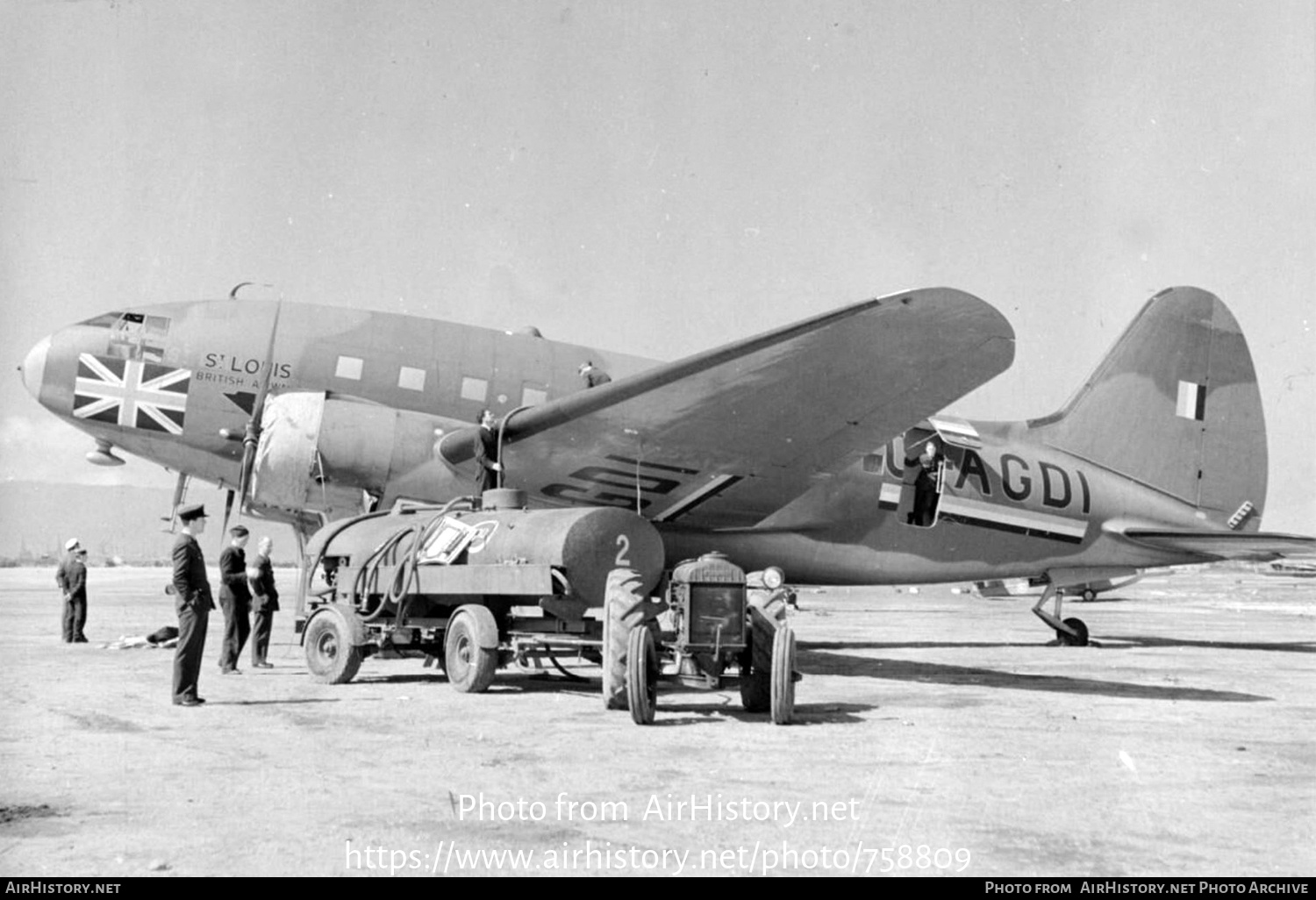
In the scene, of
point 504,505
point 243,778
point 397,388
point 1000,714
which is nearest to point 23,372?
point 397,388

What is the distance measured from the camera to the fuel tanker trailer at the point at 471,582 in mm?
10062

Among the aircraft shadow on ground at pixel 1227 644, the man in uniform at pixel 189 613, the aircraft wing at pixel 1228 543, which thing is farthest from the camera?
the aircraft shadow on ground at pixel 1227 644

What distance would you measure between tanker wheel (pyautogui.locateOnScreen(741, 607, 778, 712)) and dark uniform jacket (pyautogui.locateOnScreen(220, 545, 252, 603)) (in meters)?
5.94

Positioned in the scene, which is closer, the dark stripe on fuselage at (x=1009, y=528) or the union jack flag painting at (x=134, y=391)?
the union jack flag painting at (x=134, y=391)

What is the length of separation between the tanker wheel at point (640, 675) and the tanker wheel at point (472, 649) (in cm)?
221

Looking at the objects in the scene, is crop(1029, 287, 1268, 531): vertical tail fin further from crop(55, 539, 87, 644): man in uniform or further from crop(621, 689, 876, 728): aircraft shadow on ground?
crop(55, 539, 87, 644): man in uniform

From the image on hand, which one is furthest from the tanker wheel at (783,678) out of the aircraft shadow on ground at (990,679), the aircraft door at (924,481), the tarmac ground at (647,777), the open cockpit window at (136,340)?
the open cockpit window at (136,340)

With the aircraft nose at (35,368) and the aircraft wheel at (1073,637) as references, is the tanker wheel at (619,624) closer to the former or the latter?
the aircraft nose at (35,368)

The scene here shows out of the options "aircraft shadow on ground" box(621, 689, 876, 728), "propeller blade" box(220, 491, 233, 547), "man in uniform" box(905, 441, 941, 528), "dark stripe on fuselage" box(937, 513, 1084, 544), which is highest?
"man in uniform" box(905, 441, 941, 528)

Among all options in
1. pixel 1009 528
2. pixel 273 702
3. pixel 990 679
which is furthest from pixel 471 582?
pixel 1009 528

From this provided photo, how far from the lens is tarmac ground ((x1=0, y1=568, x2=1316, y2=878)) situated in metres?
4.74

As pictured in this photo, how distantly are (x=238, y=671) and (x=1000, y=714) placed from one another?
817 centimetres

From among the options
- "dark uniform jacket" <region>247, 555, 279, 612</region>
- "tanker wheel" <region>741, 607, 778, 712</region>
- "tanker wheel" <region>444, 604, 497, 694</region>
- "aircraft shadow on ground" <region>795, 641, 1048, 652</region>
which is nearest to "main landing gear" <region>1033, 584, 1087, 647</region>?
"aircraft shadow on ground" <region>795, 641, 1048, 652</region>
